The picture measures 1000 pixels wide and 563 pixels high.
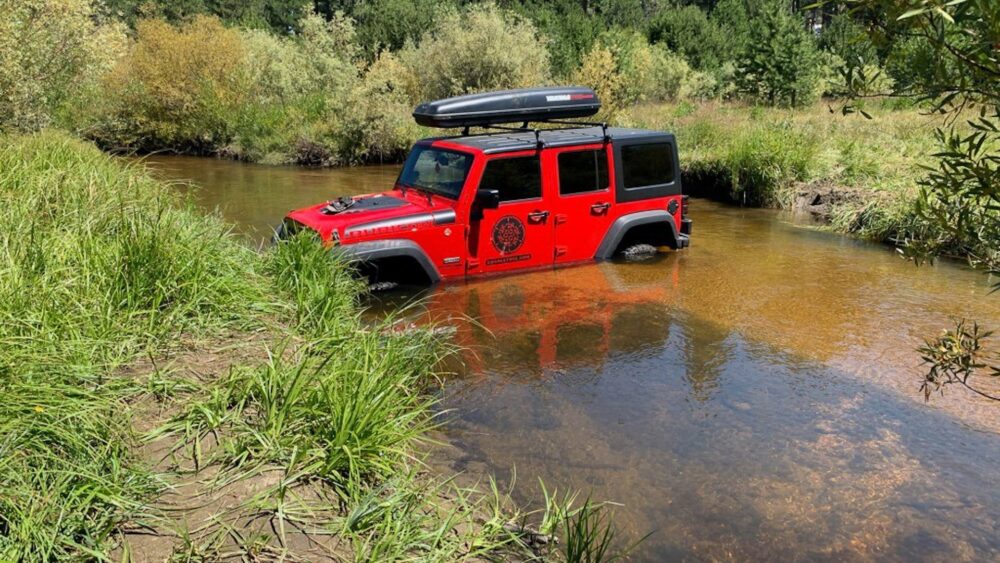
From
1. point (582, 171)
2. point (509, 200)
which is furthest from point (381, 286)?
point (582, 171)

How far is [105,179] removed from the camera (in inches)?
273

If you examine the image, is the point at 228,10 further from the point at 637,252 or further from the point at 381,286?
the point at 381,286

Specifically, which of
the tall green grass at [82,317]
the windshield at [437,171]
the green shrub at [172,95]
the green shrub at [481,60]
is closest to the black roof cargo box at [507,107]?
the windshield at [437,171]

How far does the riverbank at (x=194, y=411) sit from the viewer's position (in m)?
3.02

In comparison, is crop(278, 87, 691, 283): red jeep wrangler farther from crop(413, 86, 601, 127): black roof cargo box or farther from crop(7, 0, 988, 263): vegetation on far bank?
crop(7, 0, 988, 263): vegetation on far bank

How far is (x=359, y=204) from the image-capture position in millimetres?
7996

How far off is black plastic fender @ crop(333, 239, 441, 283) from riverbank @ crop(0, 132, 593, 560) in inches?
43.8

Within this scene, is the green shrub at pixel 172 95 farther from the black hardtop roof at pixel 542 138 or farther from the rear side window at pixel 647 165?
the rear side window at pixel 647 165

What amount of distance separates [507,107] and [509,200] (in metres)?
1.07

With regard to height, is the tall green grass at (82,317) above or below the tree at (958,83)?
below

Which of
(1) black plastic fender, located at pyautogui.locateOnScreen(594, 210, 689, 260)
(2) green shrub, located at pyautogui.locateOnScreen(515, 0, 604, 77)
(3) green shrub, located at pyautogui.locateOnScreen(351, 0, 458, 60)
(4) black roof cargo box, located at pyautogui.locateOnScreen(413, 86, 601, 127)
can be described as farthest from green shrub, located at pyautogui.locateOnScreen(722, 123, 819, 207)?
(3) green shrub, located at pyautogui.locateOnScreen(351, 0, 458, 60)

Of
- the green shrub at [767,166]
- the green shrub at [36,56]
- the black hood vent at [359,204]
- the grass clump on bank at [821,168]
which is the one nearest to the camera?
the black hood vent at [359,204]

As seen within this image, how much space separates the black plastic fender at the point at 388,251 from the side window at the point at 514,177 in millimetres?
976

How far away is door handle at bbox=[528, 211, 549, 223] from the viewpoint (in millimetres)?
8297
